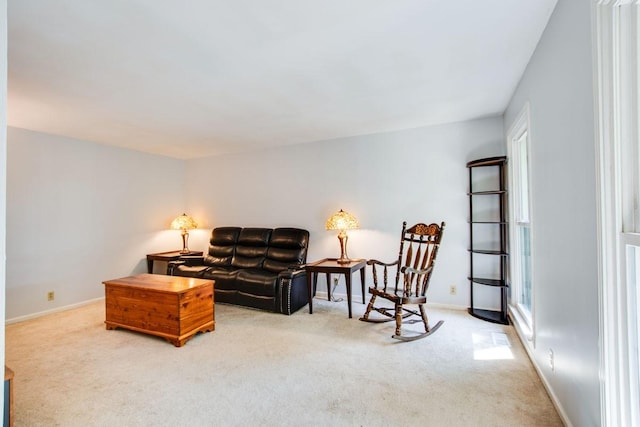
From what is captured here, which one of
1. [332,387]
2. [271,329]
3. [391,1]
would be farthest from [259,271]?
[391,1]

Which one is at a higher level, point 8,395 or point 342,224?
point 342,224

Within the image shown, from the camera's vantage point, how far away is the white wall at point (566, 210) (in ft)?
4.19

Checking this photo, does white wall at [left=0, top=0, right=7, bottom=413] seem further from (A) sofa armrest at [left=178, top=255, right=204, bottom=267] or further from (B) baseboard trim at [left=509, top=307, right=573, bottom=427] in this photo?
(A) sofa armrest at [left=178, top=255, right=204, bottom=267]

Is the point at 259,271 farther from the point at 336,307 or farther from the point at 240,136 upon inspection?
the point at 240,136

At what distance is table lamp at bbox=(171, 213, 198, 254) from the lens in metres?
4.82

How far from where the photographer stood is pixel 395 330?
2.89 m

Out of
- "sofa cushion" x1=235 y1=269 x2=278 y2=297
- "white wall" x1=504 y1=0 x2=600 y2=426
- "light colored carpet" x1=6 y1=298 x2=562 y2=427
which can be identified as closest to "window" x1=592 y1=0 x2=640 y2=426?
"white wall" x1=504 y1=0 x2=600 y2=426

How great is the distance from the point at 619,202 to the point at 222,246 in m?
4.37

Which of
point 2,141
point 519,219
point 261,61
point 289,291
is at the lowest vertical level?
point 289,291

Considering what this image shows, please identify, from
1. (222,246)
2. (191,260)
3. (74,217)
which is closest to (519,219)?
(222,246)

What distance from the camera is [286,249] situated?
4113mm

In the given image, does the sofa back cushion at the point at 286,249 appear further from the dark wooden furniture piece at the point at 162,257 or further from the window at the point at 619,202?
the window at the point at 619,202

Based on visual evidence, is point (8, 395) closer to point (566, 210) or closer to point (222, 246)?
point (566, 210)

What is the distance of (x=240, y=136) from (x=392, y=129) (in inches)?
80.4
